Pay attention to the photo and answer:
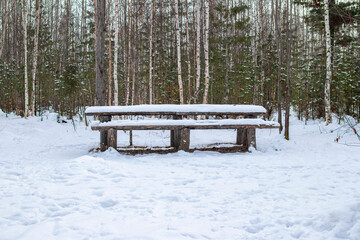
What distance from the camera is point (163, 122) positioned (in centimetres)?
580

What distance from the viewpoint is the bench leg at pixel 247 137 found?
6469 mm

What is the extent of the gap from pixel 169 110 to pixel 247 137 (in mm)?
2126

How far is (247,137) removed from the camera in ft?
21.4

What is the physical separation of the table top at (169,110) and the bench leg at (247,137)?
1.59 feet

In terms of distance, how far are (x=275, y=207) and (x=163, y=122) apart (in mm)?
3418

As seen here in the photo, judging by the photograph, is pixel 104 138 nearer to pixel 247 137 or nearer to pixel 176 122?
pixel 176 122

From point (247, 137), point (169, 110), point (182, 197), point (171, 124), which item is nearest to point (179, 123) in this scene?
point (171, 124)

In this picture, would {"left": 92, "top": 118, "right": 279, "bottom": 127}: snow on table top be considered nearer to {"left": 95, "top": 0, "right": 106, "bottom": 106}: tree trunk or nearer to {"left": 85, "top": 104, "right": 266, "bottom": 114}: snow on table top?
{"left": 85, "top": 104, "right": 266, "bottom": 114}: snow on table top

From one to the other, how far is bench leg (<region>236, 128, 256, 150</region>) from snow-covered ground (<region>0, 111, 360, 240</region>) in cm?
80

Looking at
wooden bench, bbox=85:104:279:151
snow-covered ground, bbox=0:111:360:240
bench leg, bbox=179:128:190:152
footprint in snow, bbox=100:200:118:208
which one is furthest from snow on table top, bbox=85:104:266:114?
footprint in snow, bbox=100:200:118:208

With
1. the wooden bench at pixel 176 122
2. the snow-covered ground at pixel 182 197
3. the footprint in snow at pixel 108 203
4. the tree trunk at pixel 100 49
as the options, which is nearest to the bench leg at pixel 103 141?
the wooden bench at pixel 176 122

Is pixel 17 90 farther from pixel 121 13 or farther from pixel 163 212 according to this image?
pixel 163 212

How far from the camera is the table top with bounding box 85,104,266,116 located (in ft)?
19.3

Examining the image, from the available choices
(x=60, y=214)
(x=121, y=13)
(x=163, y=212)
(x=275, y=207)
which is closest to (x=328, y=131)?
(x=275, y=207)
